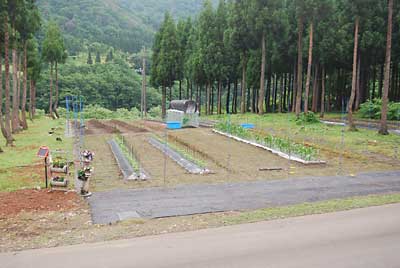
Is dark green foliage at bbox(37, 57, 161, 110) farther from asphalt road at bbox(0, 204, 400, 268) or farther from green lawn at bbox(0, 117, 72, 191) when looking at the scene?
asphalt road at bbox(0, 204, 400, 268)

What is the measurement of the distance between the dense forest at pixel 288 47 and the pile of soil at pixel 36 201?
15.4 metres

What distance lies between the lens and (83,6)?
11350 centimetres

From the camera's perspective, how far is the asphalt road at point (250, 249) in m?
4.97

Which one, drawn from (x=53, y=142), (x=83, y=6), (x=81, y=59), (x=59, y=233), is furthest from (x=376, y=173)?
(x=83, y=6)

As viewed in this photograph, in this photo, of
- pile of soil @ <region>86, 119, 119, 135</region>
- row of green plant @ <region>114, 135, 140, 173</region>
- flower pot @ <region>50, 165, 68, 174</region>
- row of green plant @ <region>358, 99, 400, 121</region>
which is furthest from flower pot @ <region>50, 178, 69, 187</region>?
row of green plant @ <region>358, 99, 400, 121</region>

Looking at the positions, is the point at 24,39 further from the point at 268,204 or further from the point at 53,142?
the point at 268,204

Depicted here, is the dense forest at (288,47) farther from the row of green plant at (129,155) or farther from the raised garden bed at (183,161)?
the row of green plant at (129,155)

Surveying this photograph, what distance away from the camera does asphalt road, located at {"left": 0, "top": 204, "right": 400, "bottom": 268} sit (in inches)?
196

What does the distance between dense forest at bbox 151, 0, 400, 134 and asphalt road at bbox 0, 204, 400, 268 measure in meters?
14.2

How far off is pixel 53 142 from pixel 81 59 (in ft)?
243

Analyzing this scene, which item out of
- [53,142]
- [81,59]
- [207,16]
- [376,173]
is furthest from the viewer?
[81,59]

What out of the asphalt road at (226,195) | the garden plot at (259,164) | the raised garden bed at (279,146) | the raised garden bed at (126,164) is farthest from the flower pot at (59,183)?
the raised garden bed at (279,146)

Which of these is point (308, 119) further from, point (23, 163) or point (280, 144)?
point (23, 163)

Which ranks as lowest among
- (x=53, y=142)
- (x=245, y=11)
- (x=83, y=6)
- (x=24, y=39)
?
(x=53, y=142)
